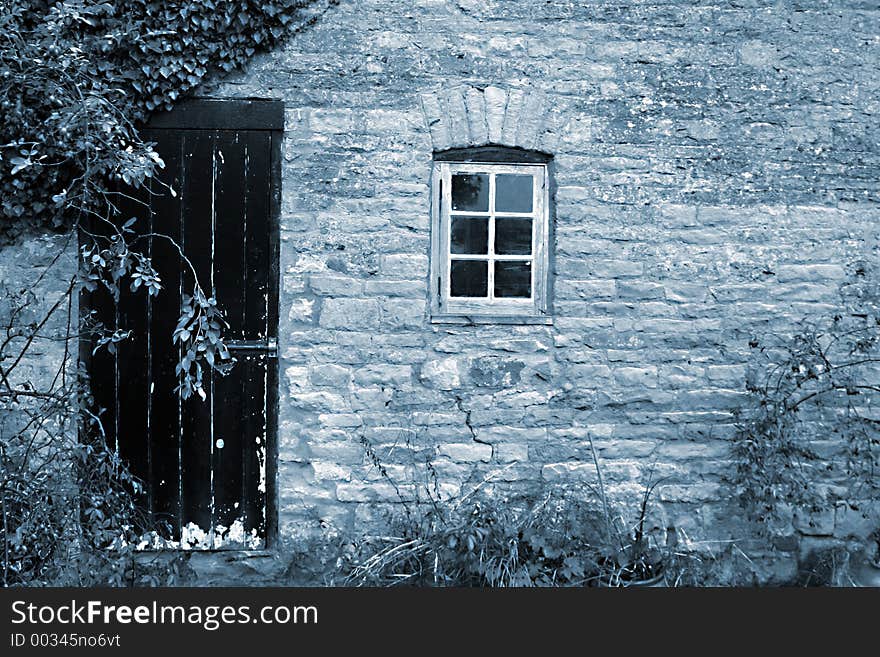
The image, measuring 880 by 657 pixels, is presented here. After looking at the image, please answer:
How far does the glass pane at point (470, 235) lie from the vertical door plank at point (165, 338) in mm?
1509

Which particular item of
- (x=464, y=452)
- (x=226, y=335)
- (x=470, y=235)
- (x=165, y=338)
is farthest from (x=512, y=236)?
(x=165, y=338)

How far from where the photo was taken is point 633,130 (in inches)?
188

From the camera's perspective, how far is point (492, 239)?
4832 mm

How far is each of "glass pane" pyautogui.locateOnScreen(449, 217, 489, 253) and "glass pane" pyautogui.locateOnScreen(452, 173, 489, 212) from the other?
2.6 inches

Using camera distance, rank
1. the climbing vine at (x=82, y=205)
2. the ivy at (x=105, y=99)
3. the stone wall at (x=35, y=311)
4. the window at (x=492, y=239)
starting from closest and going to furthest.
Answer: the climbing vine at (x=82, y=205) < the ivy at (x=105, y=99) < the stone wall at (x=35, y=311) < the window at (x=492, y=239)

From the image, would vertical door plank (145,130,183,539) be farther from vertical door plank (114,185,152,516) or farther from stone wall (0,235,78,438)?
stone wall (0,235,78,438)

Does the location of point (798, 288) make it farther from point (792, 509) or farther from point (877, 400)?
point (792, 509)

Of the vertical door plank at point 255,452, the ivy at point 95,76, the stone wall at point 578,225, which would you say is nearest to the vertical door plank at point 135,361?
the ivy at point 95,76

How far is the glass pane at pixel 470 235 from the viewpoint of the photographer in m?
4.82

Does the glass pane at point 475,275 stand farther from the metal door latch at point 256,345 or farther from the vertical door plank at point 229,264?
the vertical door plank at point 229,264

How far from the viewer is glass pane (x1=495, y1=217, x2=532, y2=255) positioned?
15.9 ft

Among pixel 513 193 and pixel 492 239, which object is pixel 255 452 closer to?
pixel 492 239

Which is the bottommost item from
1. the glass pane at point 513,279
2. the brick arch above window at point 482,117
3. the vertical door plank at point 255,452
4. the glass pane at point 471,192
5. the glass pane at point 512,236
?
the vertical door plank at point 255,452

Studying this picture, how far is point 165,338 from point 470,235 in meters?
1.76
